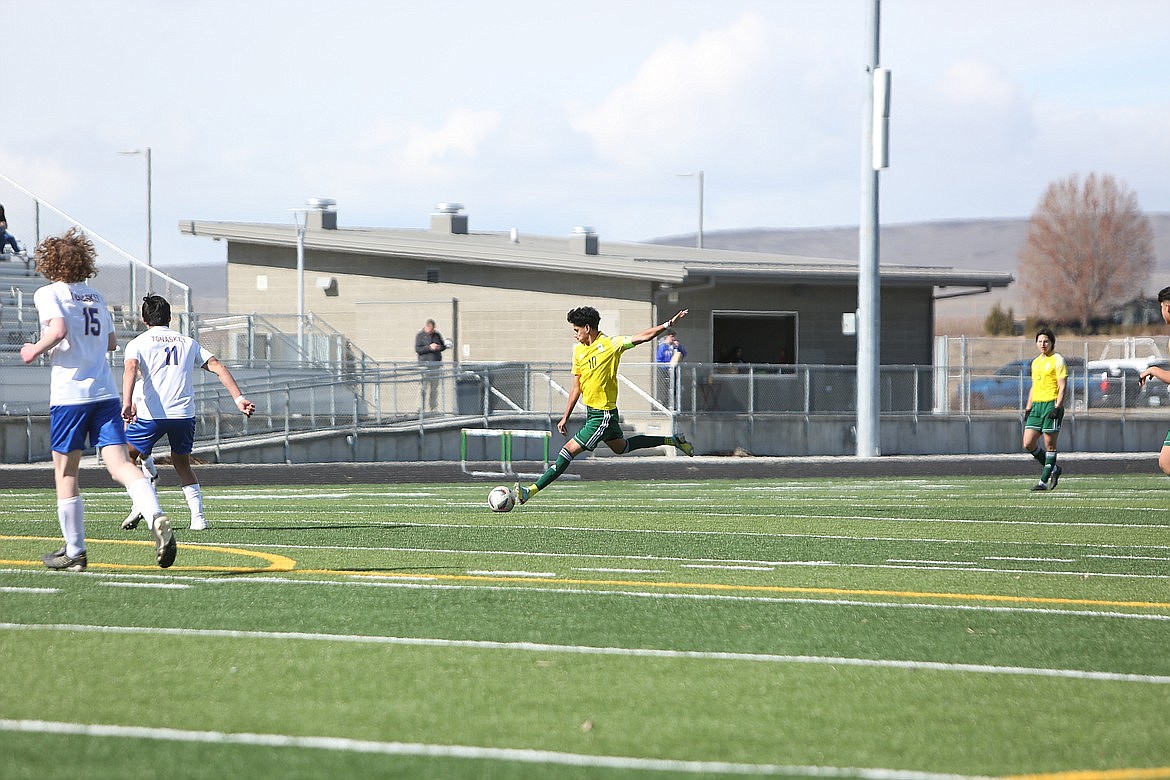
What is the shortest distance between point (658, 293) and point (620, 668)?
26800 millimetres

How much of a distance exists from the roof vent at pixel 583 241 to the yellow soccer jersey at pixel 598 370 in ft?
75.0

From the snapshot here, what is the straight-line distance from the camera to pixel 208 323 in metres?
30.0

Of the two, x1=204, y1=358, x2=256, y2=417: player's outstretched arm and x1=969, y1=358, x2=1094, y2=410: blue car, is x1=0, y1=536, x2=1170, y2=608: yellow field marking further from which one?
x1=969, y1=358, x2=1094, y2=410: blue car

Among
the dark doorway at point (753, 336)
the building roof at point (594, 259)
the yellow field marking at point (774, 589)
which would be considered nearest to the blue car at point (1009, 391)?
the building roof at point (594, 259)

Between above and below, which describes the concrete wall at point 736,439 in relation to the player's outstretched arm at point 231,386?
below

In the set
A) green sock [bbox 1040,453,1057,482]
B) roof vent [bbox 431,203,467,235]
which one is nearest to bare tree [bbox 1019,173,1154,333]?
roof vent [bbox 431,203,467,235]

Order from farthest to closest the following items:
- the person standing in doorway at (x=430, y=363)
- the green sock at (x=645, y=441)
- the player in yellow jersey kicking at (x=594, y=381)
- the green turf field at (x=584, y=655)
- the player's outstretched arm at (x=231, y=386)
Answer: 1. the person standing in doorway at (x=430, y=363)
2. the green sock at (x=645, y=441)
3. the player in yellow jersey kicking at (x=594, y=381)
4. the player's outstretched arm at (x=231, y=386)
5. the green turf field at (x=584, y=655)

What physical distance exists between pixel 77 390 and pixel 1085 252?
120925mm

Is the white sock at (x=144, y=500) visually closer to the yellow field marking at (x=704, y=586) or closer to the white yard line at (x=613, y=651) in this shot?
the yellow field marking at (x=704, y=586)

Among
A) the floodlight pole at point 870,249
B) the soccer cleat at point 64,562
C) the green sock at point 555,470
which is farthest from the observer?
the floodlight pole at point 870,249

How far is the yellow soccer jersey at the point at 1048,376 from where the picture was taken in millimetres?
17516

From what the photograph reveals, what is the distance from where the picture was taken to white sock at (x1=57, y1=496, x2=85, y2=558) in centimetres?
853

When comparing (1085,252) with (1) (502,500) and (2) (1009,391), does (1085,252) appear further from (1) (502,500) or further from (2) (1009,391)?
(1) (502,500)

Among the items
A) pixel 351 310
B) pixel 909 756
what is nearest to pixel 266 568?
pixel 909 756
